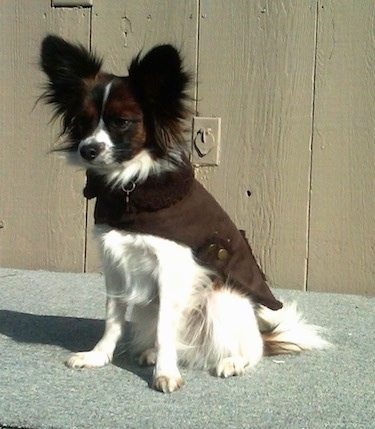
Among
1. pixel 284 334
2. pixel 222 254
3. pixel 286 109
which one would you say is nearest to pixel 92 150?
pixel 222 254

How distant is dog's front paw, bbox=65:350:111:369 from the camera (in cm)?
256

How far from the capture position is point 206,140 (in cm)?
385

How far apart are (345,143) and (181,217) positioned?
4.90ft

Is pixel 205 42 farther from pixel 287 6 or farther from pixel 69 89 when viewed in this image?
pixel 69 89

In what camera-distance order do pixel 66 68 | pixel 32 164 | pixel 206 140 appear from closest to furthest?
pixel 66 68, pixel 206 140, pixel 32 164

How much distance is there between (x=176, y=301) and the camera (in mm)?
2537

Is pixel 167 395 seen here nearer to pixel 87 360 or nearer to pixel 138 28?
pixel 87 360

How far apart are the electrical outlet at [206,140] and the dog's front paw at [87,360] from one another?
1.49m

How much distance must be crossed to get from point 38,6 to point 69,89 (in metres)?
1.61

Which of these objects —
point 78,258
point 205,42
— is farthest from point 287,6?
point 78,258

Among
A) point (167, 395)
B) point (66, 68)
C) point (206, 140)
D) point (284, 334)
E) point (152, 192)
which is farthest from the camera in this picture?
point (206, 140)

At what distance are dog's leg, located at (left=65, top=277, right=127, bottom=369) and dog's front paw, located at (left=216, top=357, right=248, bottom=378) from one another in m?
0.39

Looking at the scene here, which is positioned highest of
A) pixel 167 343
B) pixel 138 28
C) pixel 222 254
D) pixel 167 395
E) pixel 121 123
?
pixel 138 28

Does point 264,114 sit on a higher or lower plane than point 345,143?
higher
